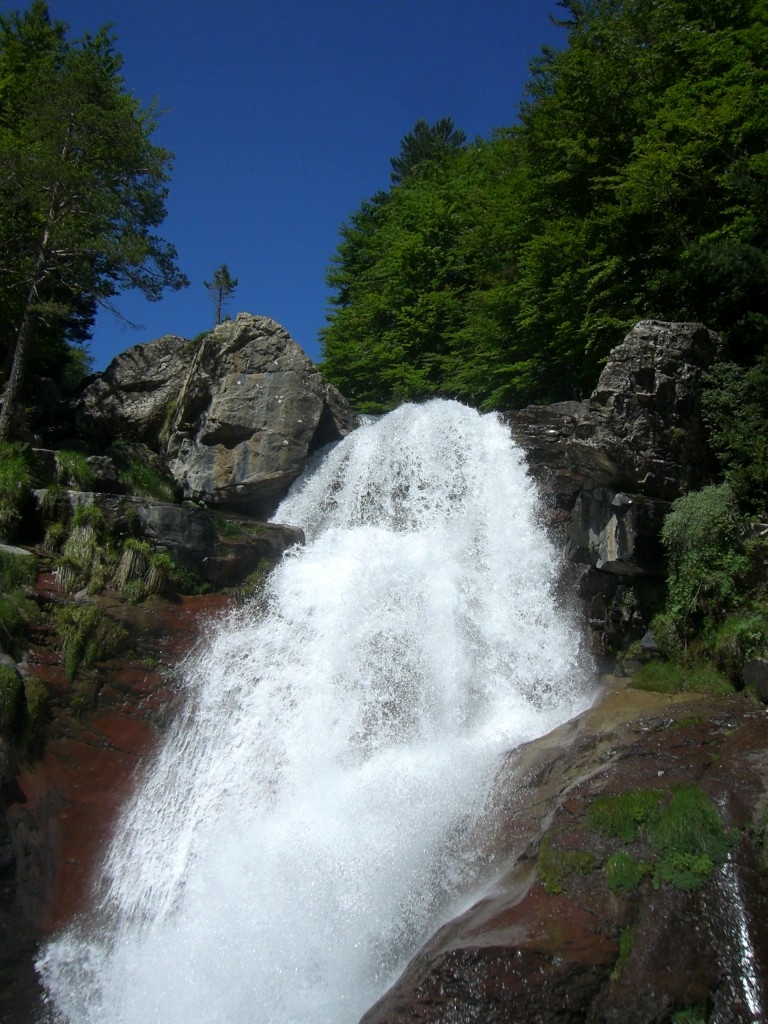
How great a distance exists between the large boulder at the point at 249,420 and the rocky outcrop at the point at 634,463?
7.12 meters

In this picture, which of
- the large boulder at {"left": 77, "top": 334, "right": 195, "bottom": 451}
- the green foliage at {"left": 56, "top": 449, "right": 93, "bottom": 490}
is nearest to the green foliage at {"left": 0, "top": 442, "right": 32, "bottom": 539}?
the green foliage at {"left": 56, "top": 449, "right": 93, "bottom": 490}

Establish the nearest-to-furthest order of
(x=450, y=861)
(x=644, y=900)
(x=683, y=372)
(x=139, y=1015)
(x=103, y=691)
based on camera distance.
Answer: (x=644, y=900), (x=139, y=1015), (x=450, y=861), (x=103, y=691), (x=683, y=372)

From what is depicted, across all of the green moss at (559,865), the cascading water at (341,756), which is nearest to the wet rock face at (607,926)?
the green moss at (559,865)

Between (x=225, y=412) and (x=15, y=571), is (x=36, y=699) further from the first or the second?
(x=225, y=412)

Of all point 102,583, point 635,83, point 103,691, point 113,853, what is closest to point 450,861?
point 113,853

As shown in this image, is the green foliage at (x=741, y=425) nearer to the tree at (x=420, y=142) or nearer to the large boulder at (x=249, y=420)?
the large boulder at (x=249, y=420)

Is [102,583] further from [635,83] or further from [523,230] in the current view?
[635,83]

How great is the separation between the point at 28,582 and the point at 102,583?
46.3 inches

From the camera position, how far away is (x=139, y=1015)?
8.18 m

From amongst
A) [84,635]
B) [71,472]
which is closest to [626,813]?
[84,635]

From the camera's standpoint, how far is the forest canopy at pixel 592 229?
17484mm

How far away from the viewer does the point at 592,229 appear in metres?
20.1

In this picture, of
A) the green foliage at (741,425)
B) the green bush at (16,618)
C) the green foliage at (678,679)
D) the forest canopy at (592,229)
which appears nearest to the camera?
the green foliage at (678,679)

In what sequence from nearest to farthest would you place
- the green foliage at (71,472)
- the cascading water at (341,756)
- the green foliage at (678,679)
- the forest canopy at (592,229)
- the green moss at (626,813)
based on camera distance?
1. the green moss at (626,813)
2. the cascading water at (341,756)
3. the green foliage at (678,679)
4. the green foliage at (71,472)
5. the forest canopy at (592,229)
